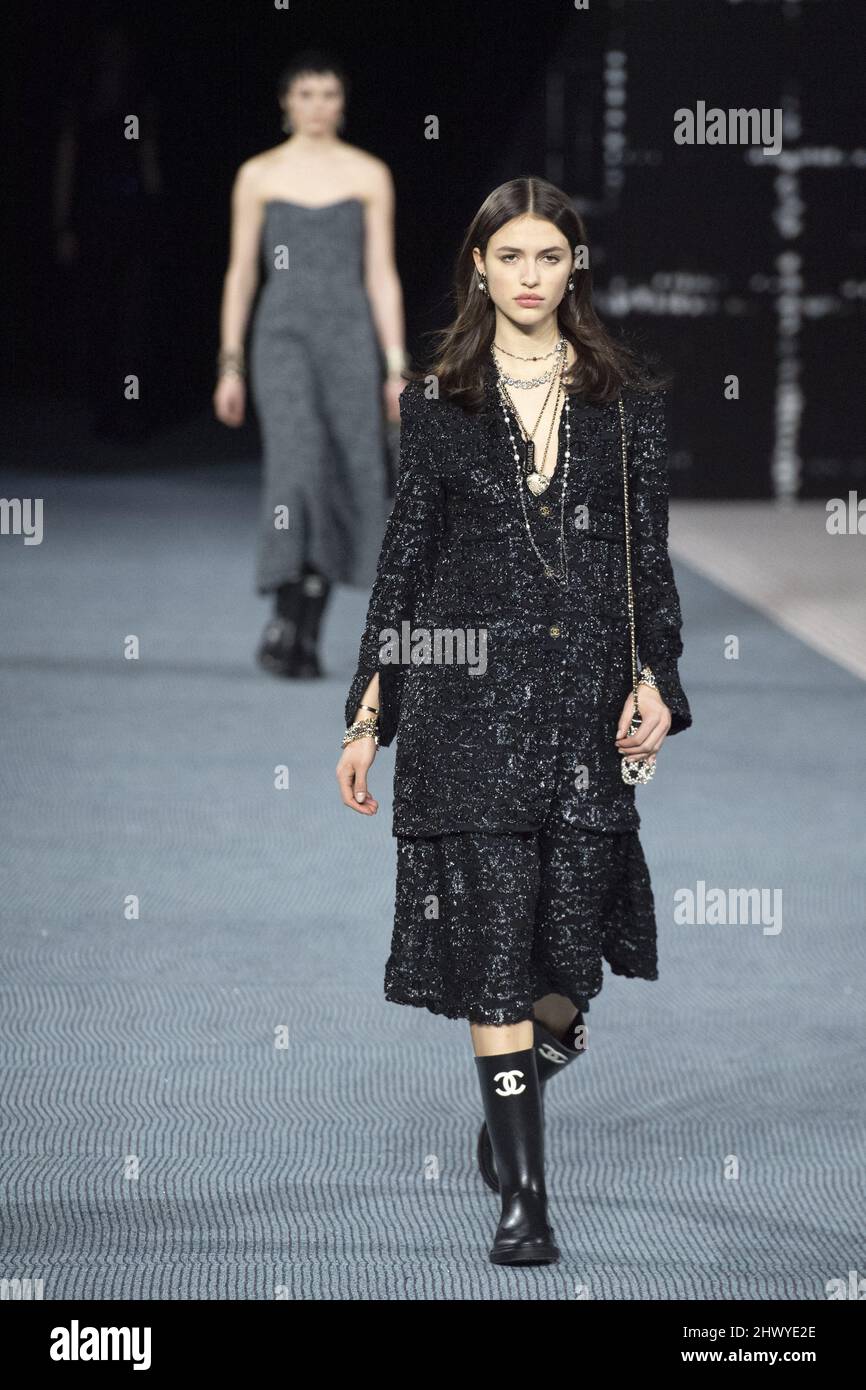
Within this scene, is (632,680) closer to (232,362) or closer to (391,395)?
(232,362)

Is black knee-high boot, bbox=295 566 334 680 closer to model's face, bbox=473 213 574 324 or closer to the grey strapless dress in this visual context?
the grey strapless dress

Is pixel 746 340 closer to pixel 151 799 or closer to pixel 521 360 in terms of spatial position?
pixel 151 799

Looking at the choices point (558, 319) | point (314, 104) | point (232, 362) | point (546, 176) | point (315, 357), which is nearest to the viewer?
point (558, 319)

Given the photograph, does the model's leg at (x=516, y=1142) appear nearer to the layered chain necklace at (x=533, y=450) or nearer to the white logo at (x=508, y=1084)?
the white logo at (x=508, y=1084)

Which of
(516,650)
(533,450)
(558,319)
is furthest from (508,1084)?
(558,319)

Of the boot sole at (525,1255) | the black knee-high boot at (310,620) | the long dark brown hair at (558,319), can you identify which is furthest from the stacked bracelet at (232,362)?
the boot sole at (525,1255)

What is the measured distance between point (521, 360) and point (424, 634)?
35cm

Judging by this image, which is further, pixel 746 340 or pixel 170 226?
pixel 170 226

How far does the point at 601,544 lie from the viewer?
9.26 ft

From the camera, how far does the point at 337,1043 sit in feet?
12.1

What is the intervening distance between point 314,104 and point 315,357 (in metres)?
0.72

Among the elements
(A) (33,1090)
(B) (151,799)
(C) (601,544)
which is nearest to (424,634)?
(C) (601,544)

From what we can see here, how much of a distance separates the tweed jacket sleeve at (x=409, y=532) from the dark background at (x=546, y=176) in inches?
382

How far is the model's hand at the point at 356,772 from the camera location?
9.15ft
